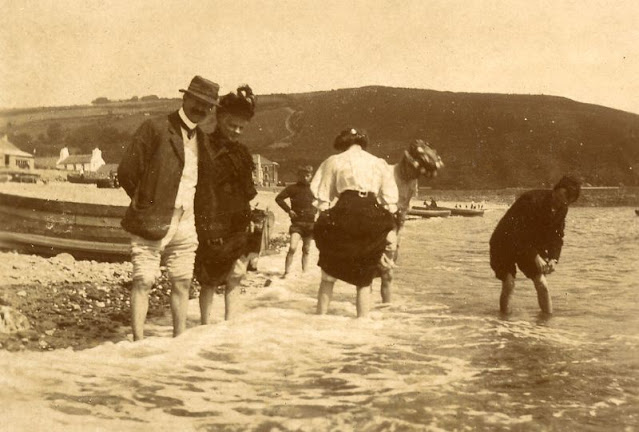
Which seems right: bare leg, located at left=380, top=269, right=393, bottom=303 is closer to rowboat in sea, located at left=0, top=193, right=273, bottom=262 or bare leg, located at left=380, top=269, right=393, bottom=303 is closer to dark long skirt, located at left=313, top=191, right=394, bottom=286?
dark long skirt, located at left=313, top=191, right=394, bottom=286

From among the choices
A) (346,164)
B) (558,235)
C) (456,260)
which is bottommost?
(456,260)

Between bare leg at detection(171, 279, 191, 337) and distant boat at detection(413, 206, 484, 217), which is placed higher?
bare leg at detection(171, 279, 191, 337)

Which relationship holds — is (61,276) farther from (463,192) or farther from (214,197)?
(463,192)

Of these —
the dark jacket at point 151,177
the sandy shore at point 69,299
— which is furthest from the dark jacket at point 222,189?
the sandy shore at point 69,299

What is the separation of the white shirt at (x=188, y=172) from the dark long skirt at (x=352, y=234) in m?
1.28

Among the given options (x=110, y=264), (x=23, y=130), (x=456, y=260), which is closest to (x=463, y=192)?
(x=456, y=260)

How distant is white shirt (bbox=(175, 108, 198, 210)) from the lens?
4.62 metres

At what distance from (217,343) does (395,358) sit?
51.8 inches

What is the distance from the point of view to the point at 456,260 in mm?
14461

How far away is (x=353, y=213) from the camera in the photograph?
5.57 meters

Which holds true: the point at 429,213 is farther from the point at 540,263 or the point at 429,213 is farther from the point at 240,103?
the point at 240,103

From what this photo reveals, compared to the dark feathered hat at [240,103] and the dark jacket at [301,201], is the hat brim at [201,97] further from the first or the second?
the dark jacket at [301,201]

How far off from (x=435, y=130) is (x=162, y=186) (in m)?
29.4

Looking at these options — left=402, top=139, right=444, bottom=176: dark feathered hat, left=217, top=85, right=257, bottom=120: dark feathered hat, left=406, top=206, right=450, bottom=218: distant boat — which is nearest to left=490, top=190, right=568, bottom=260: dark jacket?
left=402, top=139, right=444, bottom=176: dark feathered hat
